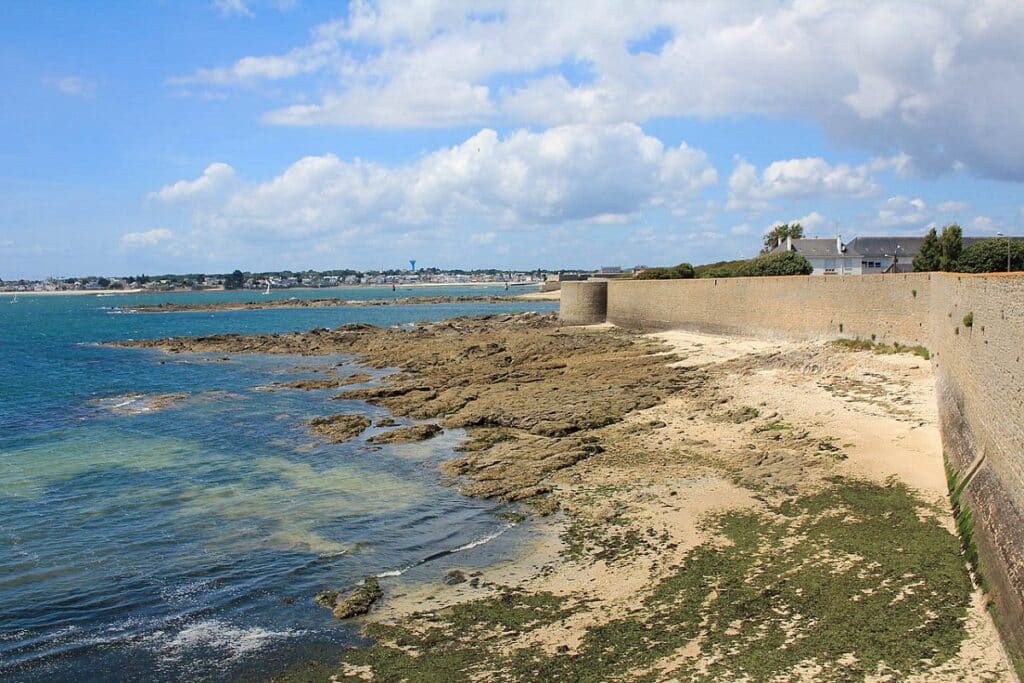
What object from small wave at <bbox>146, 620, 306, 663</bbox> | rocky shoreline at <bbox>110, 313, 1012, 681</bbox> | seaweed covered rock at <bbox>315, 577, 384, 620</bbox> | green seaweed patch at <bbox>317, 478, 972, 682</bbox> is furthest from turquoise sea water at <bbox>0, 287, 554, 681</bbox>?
green seaweed patch at <bbox>317, 478, 972, 682</bbox>

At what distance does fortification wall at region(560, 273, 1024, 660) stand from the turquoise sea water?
7146mm

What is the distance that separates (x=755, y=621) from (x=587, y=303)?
43450 mm

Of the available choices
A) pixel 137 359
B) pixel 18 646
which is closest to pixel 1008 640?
pixel 18 646

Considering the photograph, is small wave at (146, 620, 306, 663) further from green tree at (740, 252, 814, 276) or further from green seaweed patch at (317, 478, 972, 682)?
green tree at (740, 252, 814, 276)

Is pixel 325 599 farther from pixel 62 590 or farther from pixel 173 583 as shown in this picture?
pixel 62 590

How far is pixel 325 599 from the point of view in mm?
11102

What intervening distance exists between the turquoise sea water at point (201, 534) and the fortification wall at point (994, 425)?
23.1ft

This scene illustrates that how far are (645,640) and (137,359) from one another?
148ft

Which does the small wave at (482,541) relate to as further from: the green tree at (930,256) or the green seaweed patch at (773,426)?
the green tree at (930,256)

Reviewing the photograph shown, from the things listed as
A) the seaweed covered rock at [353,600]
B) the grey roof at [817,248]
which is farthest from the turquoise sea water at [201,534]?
the grey roof at [817,248]

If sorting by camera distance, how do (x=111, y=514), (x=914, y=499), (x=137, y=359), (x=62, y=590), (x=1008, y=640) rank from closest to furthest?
(x=1008, y=640)
(x=62, y=590)
(x=914, y=499)
(x=111, y=514)
(x=137, y=359)

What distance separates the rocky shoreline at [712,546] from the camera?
861 centimetres

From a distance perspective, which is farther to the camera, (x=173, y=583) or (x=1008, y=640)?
(x=173, y=583)

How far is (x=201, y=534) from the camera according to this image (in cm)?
1429
